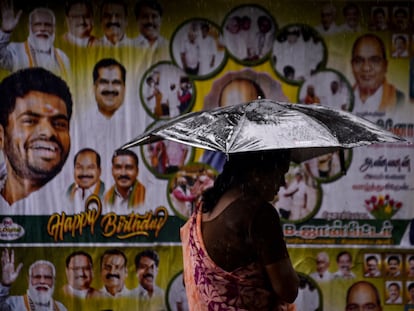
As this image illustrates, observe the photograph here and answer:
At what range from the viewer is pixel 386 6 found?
17.8ft

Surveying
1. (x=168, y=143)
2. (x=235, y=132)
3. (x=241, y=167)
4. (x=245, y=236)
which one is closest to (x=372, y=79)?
(x=168, y=143)

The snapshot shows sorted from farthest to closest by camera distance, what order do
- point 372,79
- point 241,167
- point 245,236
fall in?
point 372,79, point 241,167, point 245,236

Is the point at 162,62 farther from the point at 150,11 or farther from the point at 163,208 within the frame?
the point at 163,208

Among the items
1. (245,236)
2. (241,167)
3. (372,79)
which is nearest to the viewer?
(245,236)

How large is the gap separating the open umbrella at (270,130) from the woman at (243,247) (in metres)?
0.18

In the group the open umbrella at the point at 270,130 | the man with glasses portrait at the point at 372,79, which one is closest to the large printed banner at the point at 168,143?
the man with glasses portrait at the point at 372,79

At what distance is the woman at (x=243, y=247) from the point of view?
2852 mm

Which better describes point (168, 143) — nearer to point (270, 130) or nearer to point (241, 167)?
point (241, 167)

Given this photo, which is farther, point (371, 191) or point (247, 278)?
point (371, 191)

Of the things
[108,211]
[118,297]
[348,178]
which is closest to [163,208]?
[108,211]

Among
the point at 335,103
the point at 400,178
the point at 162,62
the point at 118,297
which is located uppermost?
the point at 162,62

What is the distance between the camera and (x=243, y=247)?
2861 mm

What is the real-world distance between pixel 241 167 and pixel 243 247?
16.2 inches

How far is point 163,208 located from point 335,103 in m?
1.75
